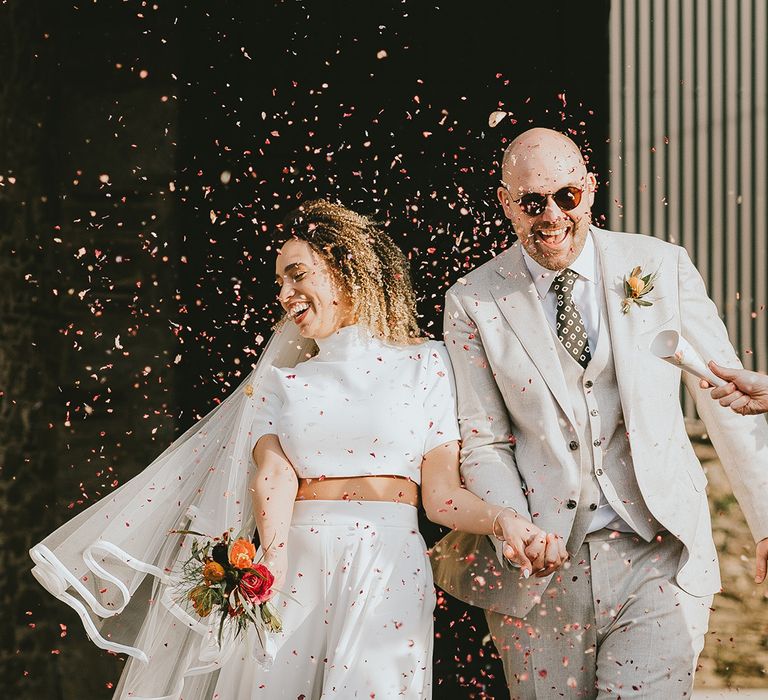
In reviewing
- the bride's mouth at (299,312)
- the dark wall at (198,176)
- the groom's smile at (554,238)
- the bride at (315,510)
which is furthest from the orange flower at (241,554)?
the dark wall at (198,176)

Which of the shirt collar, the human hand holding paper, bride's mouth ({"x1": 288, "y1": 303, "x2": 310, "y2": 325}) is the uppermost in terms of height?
the shirt collar

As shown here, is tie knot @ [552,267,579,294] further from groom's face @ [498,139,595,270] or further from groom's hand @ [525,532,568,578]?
groom's hand @ [525,532,568,578]

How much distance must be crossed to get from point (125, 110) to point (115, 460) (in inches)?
52.1

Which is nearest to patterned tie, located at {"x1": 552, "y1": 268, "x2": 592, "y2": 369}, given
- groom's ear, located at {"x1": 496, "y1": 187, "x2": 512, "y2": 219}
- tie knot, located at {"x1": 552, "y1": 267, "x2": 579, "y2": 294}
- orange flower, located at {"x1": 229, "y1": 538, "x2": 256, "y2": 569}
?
tie knot, located at {"x1": 552, "y1": 267, "x2": 579, "y2": 294}

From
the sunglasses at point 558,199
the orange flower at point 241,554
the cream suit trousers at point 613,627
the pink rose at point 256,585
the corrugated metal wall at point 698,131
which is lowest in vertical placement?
the cream suit trousers at point 613,627

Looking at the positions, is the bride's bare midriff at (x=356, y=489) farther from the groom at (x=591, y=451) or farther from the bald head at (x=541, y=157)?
the bald head at (x=541, y=157)

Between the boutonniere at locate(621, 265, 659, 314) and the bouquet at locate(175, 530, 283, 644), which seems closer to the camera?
the bouquet at locate(175, 530, 283, 644)

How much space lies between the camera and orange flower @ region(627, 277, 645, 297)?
2902 mm

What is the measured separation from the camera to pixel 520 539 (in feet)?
8.65

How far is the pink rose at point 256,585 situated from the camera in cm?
266

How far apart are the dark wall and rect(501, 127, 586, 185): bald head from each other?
1277 mm

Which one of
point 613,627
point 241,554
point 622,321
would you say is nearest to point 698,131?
point 622,321

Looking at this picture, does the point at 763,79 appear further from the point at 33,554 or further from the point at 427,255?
the point at 33,554

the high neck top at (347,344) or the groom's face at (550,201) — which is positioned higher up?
the groom's face at (550,201)
